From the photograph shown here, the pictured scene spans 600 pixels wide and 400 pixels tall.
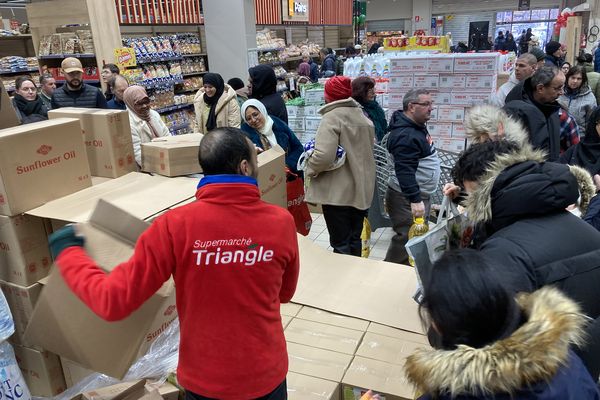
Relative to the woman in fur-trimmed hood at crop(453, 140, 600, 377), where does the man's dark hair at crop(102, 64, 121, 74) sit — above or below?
above

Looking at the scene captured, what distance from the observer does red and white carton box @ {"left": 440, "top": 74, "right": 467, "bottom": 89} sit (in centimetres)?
551

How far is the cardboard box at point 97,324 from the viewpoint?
150 cm

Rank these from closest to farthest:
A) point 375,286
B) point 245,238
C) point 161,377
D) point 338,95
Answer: point 245,238, point 161,377, point 375,286, point 338,95

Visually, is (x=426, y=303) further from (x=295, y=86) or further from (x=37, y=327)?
(x=295, y=86)

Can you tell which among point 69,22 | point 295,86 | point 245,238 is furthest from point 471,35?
point 245,238

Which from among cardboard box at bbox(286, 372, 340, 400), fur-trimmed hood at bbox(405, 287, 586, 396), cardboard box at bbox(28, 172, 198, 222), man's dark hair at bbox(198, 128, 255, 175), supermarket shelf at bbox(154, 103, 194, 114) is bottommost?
cardboard box at bbox(286, 372, 340, 400)

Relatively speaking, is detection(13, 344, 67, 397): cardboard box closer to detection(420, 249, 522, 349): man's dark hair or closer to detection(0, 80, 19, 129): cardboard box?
detection(0, 80, 19, 129): cardboard box

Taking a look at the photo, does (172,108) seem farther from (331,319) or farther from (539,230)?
(539,230)

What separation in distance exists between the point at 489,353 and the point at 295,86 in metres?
8.74

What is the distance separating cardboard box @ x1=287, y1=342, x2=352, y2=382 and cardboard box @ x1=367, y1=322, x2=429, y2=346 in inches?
9.2

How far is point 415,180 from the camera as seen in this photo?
3.36 meters

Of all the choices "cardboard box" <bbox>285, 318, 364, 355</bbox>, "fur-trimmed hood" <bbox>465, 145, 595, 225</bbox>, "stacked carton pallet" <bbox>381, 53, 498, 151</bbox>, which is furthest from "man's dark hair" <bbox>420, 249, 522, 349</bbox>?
"stacked carton pallet" <bbox>381, 53, 498, 151</bbox>

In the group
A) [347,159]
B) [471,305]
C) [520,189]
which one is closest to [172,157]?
[347,159]

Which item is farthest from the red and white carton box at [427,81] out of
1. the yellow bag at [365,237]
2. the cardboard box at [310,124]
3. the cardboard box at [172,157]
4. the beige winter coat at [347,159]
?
the cardboard box at [172,157]
